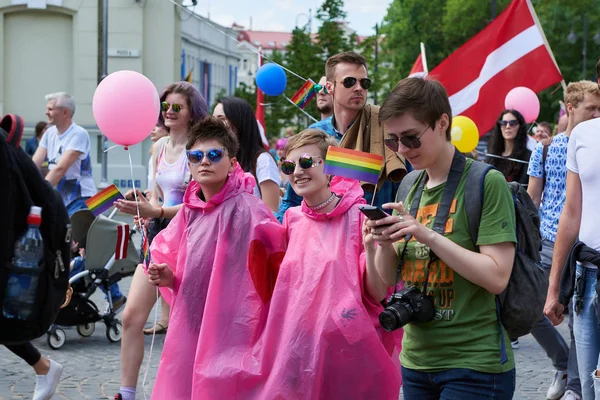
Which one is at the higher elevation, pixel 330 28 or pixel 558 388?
pixel 330 28

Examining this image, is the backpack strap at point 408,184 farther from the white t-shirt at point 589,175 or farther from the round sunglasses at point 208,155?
the round sunglasses at point 208,155

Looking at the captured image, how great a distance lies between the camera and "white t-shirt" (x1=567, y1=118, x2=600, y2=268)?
4.05m

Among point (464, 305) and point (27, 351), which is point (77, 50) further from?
point (464, 305)

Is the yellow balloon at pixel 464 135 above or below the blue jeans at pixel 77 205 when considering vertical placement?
above

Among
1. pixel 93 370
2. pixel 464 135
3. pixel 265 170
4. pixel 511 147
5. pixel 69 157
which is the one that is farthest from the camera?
pixel 464 135

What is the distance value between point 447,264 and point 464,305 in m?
0.17

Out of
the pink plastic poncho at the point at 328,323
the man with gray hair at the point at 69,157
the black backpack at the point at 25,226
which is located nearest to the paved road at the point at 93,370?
the man with gray hair at the point at 69,157

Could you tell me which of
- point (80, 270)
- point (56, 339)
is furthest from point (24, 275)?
point (80, 270)

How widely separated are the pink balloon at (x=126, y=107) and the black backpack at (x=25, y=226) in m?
1.52

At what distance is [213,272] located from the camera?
5.04 m

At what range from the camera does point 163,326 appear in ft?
27.7

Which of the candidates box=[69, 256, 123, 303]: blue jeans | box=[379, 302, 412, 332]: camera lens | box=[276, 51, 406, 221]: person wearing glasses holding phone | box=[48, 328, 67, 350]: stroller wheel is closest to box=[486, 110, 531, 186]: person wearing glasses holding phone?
box=[69, 256, 123, 303]: blue jeans

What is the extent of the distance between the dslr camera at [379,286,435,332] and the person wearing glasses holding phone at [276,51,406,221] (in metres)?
1.84

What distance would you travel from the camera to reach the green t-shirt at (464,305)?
3.35m
